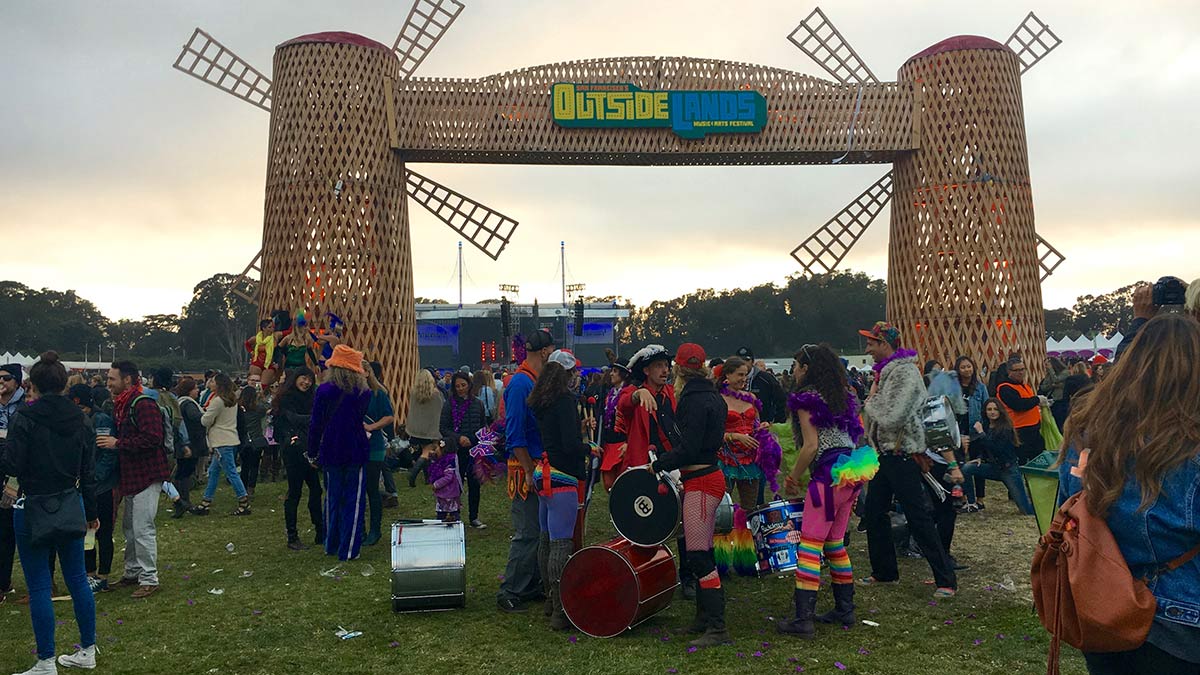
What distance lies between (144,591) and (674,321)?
90.8 m

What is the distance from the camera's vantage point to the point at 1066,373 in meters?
13.5

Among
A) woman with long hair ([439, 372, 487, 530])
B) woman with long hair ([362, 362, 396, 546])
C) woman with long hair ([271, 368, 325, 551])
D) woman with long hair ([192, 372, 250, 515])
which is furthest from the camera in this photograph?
woman with long hair ([192, 372, 250, 515])

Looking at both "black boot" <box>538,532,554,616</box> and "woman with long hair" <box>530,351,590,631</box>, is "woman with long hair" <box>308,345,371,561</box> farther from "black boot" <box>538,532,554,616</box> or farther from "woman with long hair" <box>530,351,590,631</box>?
"woman with long hair" <box>530,351,590,631</box>

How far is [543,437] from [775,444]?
A: 278 cm

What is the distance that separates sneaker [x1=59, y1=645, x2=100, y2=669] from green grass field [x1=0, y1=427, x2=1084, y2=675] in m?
0.09

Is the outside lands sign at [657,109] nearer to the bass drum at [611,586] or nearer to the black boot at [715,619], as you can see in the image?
the bass drum at [611,586]

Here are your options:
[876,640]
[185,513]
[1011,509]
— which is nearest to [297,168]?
[185,513]

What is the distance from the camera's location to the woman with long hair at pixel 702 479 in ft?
18.4

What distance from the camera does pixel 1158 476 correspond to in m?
2.57

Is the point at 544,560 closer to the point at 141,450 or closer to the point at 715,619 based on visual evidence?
the point at 715,619

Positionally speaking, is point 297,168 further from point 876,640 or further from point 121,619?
point 876,640

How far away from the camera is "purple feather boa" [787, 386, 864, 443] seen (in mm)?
6059

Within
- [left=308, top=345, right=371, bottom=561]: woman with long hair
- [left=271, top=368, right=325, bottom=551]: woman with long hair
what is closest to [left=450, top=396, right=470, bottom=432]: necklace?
A: [left=271, top=368, right=325, bottom=551]: woman with long hair

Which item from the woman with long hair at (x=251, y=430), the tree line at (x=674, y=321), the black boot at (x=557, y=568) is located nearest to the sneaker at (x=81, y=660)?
the black boot at (x=557, y=568)
